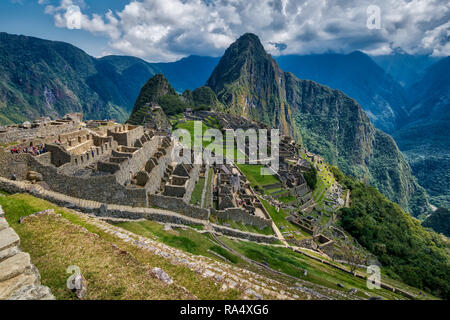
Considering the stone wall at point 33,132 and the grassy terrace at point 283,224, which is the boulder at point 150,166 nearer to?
the stone wall at point 33,132

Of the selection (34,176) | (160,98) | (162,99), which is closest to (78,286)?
(34,176)

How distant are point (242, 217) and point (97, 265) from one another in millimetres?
26011

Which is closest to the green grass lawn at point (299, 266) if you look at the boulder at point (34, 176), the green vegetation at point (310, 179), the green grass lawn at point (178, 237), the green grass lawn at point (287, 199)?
the green grass lawn at point (178, 237)

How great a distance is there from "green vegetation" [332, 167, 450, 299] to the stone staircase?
6010 cm

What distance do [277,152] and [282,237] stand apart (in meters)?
52.7

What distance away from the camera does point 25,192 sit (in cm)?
1914

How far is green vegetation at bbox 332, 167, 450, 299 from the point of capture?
155 ft

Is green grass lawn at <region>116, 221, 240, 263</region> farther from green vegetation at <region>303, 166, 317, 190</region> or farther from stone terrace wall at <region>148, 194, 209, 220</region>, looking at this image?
green vegetation at <region>303, 166, 317, 190</region>

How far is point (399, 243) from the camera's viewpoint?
64.8 metres

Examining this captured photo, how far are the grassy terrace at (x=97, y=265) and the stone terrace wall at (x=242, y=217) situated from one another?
1892 cm

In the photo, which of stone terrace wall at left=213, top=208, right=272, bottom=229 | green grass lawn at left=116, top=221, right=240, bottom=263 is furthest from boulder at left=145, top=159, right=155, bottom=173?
stone terrace wall at left=213, top=208, right=272, bottom=229

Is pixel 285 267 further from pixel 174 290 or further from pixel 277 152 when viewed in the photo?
pixel 277 152

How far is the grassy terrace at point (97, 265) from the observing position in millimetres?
9188

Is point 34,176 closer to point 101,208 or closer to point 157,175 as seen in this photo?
point 101,208
